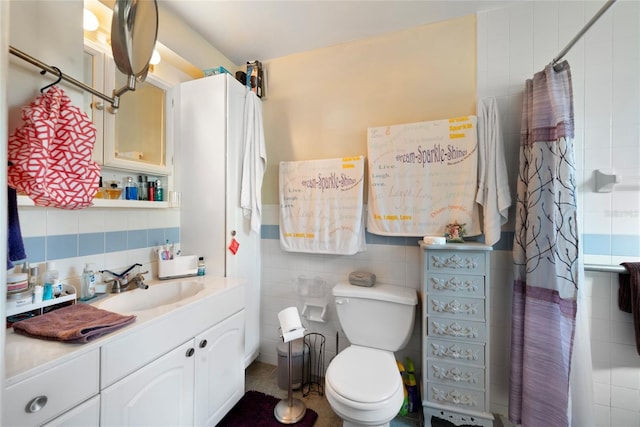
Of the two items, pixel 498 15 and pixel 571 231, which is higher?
pixel 498 15

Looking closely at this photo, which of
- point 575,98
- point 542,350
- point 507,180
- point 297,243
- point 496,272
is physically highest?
point 575,98

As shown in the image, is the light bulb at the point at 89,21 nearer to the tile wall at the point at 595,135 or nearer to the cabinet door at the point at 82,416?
the cabinet door at the point at 82,416

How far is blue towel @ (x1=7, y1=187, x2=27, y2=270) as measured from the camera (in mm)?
797

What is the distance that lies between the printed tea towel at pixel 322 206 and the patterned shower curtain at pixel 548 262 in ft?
3.12

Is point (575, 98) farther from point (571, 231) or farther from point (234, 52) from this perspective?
point (234, 52)

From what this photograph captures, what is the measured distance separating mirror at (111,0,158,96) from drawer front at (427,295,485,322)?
5.96 ft

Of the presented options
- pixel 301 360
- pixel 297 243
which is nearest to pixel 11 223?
pixel 297 243

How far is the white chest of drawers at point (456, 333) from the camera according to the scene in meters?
1.34

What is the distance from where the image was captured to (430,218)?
158 cm

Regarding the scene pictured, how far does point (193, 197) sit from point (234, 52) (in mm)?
1217

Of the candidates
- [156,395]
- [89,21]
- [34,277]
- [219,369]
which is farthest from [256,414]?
[89,21]

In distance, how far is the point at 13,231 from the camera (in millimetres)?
811

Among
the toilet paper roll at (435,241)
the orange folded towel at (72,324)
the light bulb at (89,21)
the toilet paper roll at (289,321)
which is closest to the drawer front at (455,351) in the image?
the toilet paper roll at (435,241)

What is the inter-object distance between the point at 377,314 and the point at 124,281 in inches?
57.0
